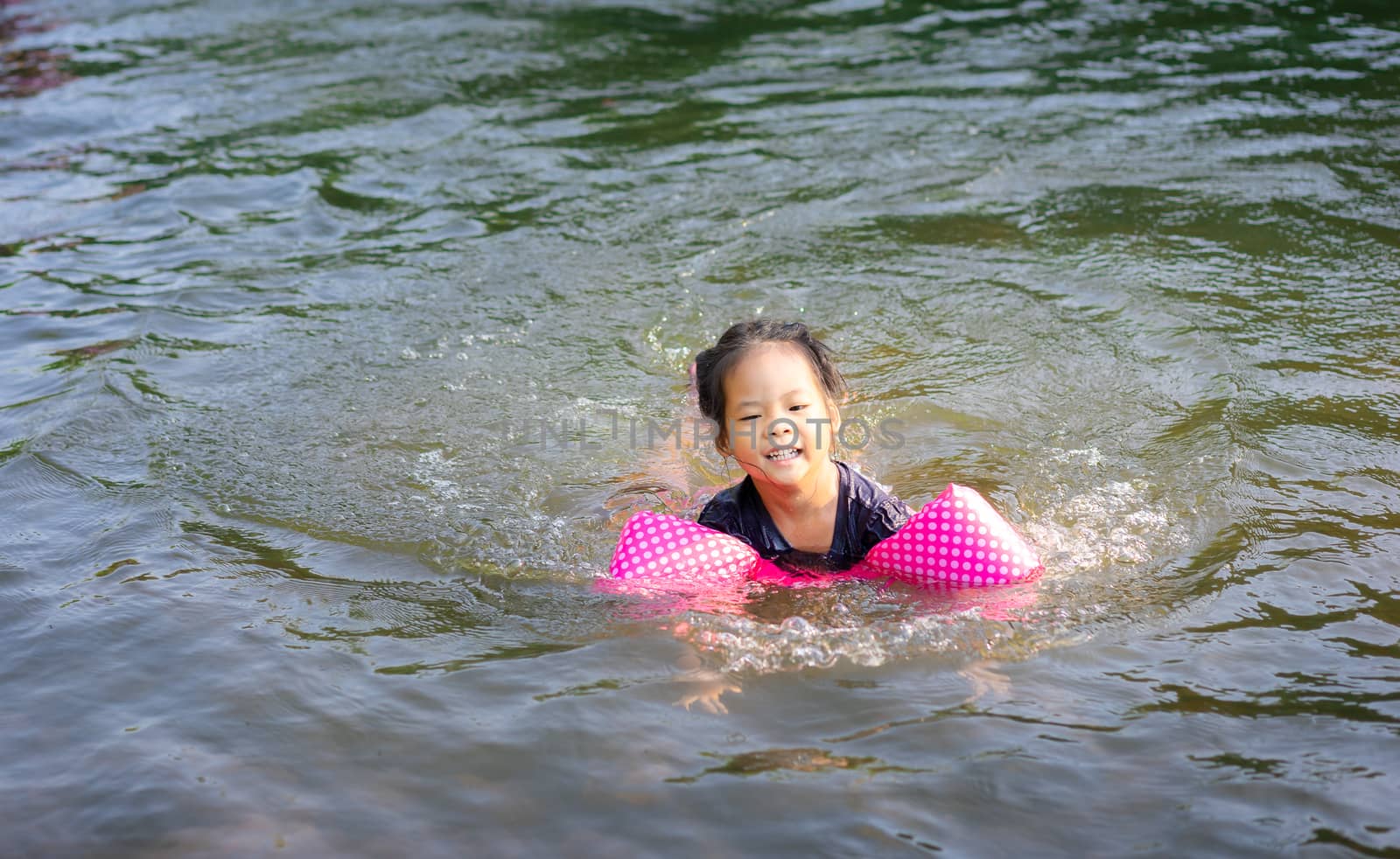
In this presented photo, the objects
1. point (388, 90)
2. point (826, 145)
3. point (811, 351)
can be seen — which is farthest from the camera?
point (388, 90)

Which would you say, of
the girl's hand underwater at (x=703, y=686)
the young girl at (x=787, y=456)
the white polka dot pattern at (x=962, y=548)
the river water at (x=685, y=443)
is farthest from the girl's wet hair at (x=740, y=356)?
the girl's hand underwater at (x=703, y=686)

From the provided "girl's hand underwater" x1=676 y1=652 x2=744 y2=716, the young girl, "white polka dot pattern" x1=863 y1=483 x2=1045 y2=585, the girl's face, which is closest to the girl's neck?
the young girl

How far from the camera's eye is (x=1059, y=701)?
123 inches

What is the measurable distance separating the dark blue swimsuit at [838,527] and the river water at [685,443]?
0.31m

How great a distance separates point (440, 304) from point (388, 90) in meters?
4.88

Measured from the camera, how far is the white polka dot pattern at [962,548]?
3.93 m

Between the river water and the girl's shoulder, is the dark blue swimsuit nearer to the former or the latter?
the girl's shoulder

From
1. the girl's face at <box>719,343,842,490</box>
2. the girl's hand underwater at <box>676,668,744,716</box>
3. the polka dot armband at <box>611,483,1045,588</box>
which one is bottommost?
the girl's hand underwater at <box>676,668,744,716</box>

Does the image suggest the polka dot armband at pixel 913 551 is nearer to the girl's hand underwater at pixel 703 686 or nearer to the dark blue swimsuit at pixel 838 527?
the dark blue swimsuit at pixel 838 527

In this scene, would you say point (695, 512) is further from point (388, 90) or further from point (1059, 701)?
point (388, 90)

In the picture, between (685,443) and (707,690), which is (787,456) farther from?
(685,443)

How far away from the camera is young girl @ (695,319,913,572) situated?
3.93m

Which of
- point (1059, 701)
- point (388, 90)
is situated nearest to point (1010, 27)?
point (388, 90)

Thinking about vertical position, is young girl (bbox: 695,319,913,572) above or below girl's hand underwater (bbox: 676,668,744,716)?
above
